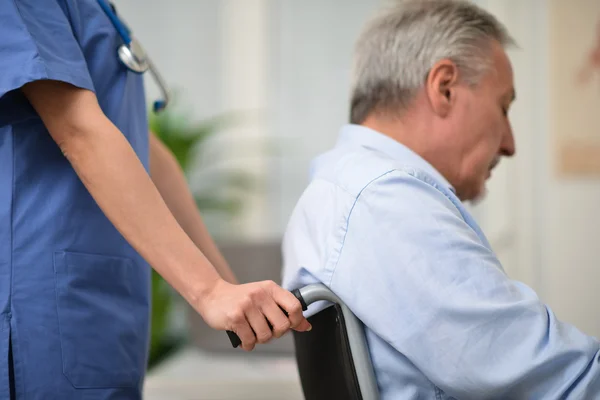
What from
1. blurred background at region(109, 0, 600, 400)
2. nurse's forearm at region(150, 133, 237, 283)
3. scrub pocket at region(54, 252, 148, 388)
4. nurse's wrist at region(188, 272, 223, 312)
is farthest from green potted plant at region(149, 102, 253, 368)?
nurse's wrist at region(188, 272, 223, 312)

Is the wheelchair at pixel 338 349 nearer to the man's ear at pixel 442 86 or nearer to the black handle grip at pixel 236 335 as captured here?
the black handle grip at pixel 236 335

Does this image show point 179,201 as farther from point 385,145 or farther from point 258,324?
point 258,324

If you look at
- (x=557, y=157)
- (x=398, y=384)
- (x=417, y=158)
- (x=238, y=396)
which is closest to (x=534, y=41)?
(x=557, y=157)

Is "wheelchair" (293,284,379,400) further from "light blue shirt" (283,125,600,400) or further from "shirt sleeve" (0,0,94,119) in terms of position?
"shirt sleeve" (0,0,94,119)

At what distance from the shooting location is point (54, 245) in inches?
36.9

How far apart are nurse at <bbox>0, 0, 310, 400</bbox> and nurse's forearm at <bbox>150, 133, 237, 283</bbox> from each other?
249 mm

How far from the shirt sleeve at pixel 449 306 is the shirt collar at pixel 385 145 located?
0.50 feet

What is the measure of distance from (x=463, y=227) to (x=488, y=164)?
0.31 meters

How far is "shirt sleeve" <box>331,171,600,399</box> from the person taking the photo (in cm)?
85

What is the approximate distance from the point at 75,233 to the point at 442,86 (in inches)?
24.2

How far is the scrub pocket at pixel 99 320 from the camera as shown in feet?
3.05

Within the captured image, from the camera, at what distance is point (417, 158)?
3.57ft

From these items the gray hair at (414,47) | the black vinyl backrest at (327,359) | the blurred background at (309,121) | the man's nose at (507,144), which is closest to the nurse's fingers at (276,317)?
the black vinyl backrest at (327,359)

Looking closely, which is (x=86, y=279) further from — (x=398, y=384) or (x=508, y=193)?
(x=508, y=193)
